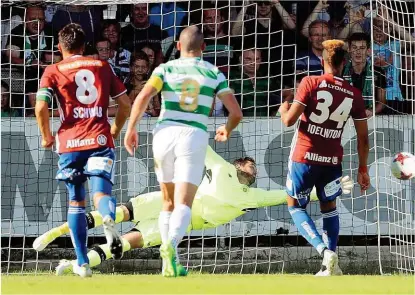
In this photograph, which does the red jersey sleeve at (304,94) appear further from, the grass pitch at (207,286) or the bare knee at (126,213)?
the bare knee at (126,213)

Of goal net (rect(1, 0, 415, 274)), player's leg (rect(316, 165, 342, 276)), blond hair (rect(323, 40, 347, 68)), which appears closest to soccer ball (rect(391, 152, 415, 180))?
player's leg (rect(316, 165, 342, 276))

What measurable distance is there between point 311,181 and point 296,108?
2.67 feet

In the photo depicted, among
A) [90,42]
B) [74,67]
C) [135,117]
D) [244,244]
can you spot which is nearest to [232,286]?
[135,117]

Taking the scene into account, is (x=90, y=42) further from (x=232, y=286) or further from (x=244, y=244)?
(x=232, y=286)

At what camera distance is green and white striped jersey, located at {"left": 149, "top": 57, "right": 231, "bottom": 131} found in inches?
355

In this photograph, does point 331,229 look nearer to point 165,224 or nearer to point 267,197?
point 267,197

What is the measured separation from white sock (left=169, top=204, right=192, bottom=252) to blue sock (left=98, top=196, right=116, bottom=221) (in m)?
0.61

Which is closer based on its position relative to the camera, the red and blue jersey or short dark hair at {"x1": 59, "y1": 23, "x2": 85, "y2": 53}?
the red and blue jersey

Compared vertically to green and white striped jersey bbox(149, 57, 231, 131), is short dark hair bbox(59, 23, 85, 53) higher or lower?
higher

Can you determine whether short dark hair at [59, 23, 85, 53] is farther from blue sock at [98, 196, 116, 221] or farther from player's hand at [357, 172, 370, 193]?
player's hand at [357, 172, 370, 193]

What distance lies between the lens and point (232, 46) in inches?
571

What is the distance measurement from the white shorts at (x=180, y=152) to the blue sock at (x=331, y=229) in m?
2.16

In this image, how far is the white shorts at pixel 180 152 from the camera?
8961 millimetres

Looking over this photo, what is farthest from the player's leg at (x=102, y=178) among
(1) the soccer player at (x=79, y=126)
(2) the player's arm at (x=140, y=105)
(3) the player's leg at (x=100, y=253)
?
(3) the player's leg at (x=100, y=253)
